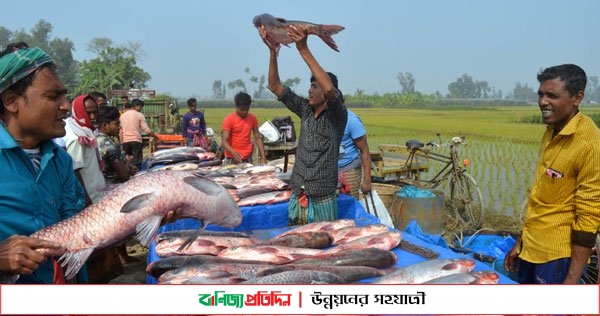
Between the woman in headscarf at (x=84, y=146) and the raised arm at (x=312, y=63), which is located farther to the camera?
the woman in headscarf at (x=84, y=146)

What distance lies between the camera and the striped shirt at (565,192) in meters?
2.63

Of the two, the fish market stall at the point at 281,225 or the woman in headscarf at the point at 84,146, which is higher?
the woman in headscarf at the point at 84,146

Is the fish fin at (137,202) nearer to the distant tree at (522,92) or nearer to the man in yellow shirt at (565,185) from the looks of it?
the man in yellow shirt at (565,185)

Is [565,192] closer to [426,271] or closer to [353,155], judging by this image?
[426,271]

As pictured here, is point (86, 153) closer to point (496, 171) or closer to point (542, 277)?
point (542, 277)

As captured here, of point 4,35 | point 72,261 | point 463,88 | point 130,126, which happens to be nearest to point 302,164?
point 72,261

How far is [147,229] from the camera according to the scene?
246cm

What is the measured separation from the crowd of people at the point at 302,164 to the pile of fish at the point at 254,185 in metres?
0.47

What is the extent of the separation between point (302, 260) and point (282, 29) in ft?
5.77

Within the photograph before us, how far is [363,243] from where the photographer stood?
11.5 ft

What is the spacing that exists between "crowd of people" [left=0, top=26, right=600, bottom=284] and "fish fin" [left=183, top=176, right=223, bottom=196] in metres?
0.58

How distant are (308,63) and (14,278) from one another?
241cm

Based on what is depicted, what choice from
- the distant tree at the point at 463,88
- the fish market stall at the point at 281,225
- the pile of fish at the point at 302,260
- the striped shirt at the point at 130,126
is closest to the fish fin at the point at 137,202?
the pile of fish at the point at 302,260

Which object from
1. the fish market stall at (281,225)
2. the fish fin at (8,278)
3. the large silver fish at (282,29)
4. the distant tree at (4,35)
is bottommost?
the fish market stall at (281,225)
